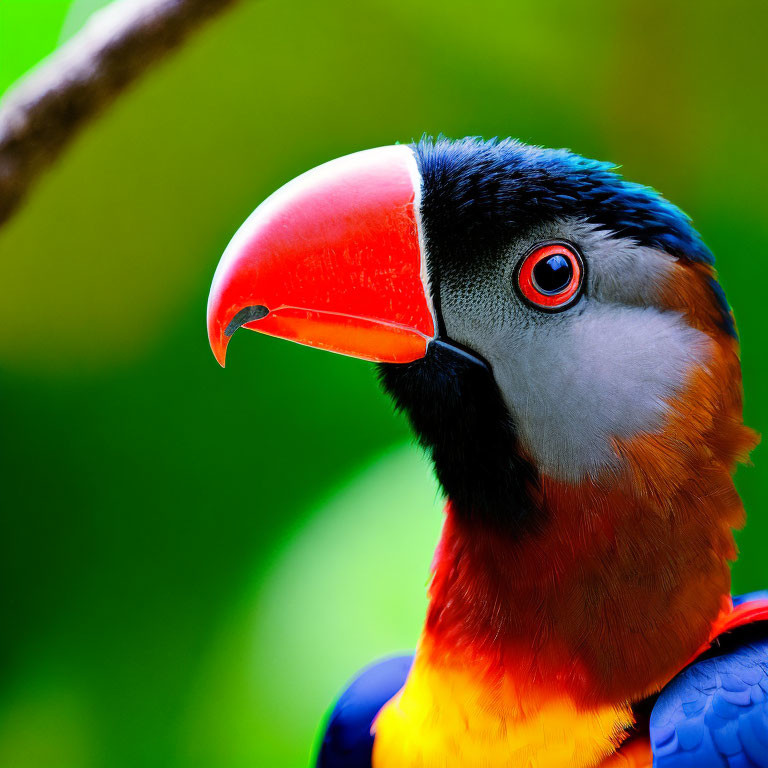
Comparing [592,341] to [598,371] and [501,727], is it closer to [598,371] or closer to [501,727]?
[598,371]

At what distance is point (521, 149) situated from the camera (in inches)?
27.9

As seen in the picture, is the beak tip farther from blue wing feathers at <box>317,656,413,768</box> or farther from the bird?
blue wing feathers at <box>317,656,413,768</box>

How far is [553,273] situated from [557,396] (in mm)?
115

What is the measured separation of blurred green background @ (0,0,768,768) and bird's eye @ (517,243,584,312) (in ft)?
2.61

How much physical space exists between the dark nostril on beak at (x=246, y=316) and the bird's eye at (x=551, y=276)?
0.78 feet

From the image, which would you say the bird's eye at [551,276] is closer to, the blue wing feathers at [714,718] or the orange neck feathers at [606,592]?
the orange neck feathers at [606,592]

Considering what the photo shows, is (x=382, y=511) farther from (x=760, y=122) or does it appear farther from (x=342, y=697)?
(x=760, y=122)

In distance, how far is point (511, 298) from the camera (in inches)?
26.4

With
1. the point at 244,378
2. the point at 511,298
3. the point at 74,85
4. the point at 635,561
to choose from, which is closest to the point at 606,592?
the point at 635,561

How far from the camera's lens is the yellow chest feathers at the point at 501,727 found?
683 millimetres

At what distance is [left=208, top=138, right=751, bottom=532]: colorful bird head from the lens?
0.64 metres

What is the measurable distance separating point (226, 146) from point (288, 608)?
90 cm

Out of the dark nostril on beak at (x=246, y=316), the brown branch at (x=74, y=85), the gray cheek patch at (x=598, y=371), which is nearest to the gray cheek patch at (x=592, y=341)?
the gray cheek patch at (x=598, y=371)

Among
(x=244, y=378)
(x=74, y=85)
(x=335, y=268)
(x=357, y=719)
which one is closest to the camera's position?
(x=335, y=268)
